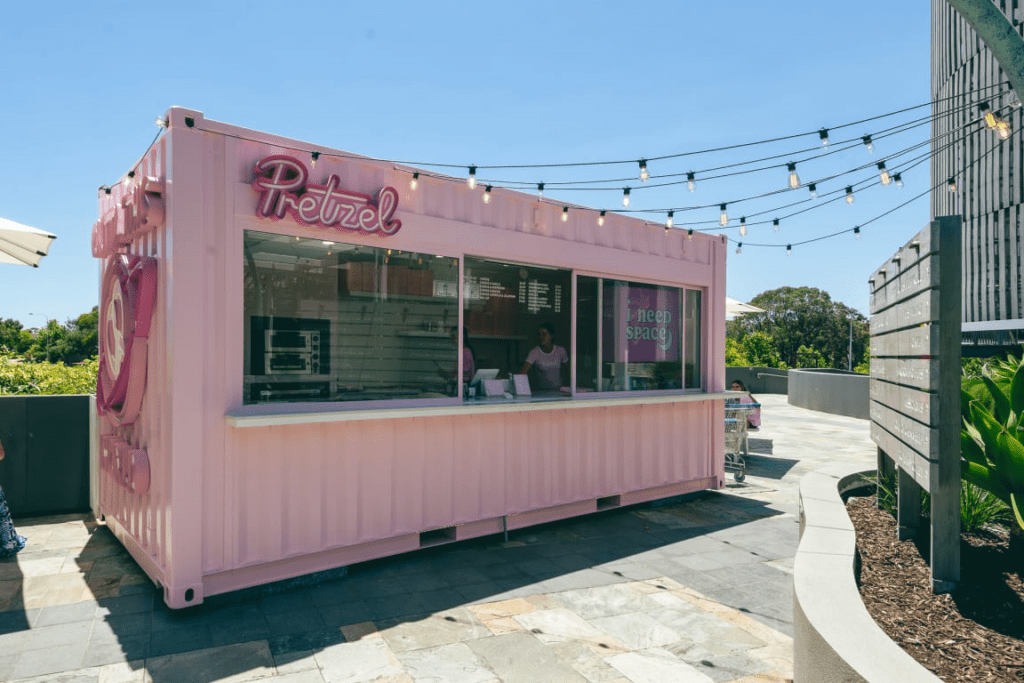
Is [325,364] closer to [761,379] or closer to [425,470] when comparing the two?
[425,470]

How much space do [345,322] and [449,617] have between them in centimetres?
240

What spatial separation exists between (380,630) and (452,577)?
105cm

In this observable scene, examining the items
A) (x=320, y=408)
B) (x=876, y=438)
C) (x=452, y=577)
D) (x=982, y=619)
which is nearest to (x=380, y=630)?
(x=452, y=577)

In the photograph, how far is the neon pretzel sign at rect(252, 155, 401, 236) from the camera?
4.61m

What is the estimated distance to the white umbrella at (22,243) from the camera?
6.03 m

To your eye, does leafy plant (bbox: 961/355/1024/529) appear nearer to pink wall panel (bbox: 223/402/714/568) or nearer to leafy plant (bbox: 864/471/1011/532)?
leafy plant (bbox: 864/471/1011/532)

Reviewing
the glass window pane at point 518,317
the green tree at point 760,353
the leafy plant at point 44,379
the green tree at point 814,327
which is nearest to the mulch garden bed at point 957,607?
the glass window pane at point 518,317

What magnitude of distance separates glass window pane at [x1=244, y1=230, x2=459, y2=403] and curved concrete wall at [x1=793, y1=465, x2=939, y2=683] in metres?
3.26

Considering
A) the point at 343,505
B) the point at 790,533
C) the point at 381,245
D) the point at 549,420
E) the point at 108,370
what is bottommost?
the point at 790,533

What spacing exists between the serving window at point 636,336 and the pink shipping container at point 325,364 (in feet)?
0.13

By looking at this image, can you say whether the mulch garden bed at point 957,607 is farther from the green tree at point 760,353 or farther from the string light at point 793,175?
the green tree at point 760,353

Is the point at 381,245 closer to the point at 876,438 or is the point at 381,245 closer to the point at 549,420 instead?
the point at 549,420

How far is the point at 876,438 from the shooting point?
4992mm

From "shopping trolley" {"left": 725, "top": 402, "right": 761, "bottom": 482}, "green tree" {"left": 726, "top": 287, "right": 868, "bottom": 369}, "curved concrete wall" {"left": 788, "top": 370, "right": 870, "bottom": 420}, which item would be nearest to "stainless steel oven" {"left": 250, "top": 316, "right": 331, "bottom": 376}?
"shopping trolley" {"left": 725, "top": 402, "right": 761, "bottom": 482}
